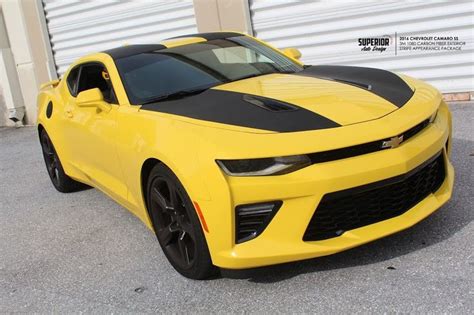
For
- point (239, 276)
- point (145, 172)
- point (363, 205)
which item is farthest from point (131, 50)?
point (363, 205)

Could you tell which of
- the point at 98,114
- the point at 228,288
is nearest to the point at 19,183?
the point at 98,114

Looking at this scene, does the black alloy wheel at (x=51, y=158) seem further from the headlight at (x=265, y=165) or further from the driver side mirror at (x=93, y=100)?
the headlight at (x=265, y=165)

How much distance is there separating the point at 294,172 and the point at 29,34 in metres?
9.78

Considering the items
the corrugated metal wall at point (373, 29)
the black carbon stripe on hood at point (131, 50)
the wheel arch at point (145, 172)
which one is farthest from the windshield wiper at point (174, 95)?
the corrugated metal wall at point (373, 29)

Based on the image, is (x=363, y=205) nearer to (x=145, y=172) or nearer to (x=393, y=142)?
(x=393, y=142)

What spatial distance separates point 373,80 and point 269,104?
0.89 metres

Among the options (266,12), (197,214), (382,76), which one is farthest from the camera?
(266,12)

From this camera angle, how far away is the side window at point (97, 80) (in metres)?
4.04

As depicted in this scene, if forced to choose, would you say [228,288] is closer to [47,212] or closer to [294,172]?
[294,172]

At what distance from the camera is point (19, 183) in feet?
20.8

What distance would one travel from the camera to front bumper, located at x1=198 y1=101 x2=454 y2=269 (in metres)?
2.70

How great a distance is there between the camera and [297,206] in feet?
8.95

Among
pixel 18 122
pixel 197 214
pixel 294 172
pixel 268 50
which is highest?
pixel 268 50

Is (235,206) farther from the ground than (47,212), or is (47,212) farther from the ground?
(235,206)
